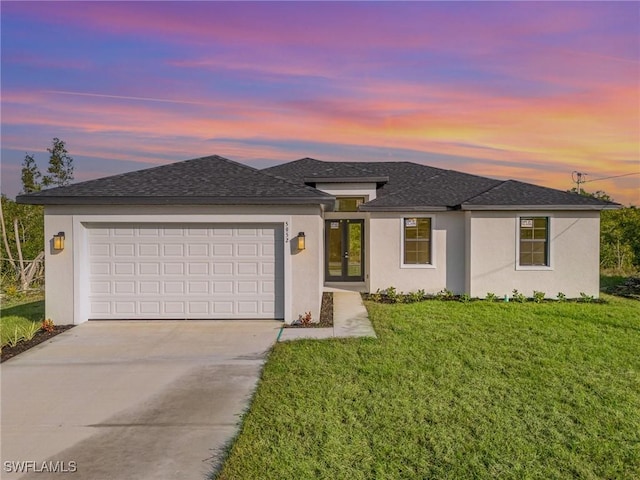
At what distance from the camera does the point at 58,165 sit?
2503cm

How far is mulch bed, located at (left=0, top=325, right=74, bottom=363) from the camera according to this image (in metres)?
7.34

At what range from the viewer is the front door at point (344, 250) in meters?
14.6

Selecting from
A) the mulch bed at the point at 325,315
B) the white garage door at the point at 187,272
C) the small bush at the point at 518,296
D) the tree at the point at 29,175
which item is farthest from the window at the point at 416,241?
the tree at the point at 29,175

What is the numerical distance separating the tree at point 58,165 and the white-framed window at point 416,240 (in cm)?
2215

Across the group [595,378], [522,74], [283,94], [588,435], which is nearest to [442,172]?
[522,74]

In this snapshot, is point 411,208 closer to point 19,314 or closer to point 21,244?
point 19,314

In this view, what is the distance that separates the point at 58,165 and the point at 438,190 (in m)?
23.0

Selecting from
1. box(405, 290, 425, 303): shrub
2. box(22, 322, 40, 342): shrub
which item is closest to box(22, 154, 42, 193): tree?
box(22, 322, 40, 342): shrub

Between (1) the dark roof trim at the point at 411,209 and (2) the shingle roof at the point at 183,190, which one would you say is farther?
(1) the dark roof trim at the point at 411,209

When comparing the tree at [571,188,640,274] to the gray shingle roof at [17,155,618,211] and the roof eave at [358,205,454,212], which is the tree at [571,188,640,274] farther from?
the roof eave at [358,205,454,212]

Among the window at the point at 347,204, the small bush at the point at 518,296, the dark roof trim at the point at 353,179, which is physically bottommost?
the small bush at the point at 518,296

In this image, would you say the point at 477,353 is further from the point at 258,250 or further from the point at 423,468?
the point at 258,250

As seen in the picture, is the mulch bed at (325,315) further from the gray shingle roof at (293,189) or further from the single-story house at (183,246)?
the gray shingle roof at (293,189)

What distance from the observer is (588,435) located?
4328 millimetres
